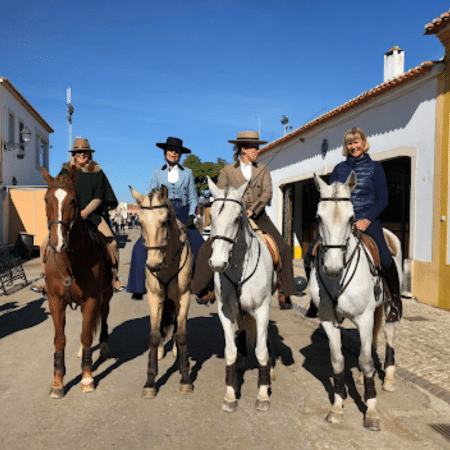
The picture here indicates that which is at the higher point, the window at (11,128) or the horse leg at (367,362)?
the window at (11,128)

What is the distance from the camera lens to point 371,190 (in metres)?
4.66

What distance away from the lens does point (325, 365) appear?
5.65 metres

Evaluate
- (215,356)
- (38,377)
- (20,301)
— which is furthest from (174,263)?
(20,301)

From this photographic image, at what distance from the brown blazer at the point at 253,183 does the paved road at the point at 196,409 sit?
221 cm

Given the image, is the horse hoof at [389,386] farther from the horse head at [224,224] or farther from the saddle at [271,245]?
the horse head at [224,224]

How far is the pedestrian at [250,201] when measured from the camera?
4945mm

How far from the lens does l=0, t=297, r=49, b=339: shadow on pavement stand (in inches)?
298

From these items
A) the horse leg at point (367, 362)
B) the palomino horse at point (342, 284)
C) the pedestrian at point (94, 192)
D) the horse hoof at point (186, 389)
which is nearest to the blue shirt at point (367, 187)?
the palomino horse at point (342, 284)

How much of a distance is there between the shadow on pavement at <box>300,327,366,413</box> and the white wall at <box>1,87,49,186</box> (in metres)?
19.8

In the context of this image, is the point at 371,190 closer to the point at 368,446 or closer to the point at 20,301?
the point at 368,446

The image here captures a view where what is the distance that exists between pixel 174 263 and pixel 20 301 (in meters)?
7.02

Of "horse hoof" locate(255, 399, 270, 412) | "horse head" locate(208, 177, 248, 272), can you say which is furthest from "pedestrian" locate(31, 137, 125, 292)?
"horse hoof" locate(255, 399, 270, 412)

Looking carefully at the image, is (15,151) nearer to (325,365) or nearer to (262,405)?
(325,365)

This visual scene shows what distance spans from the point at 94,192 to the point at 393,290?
4.15 metres
